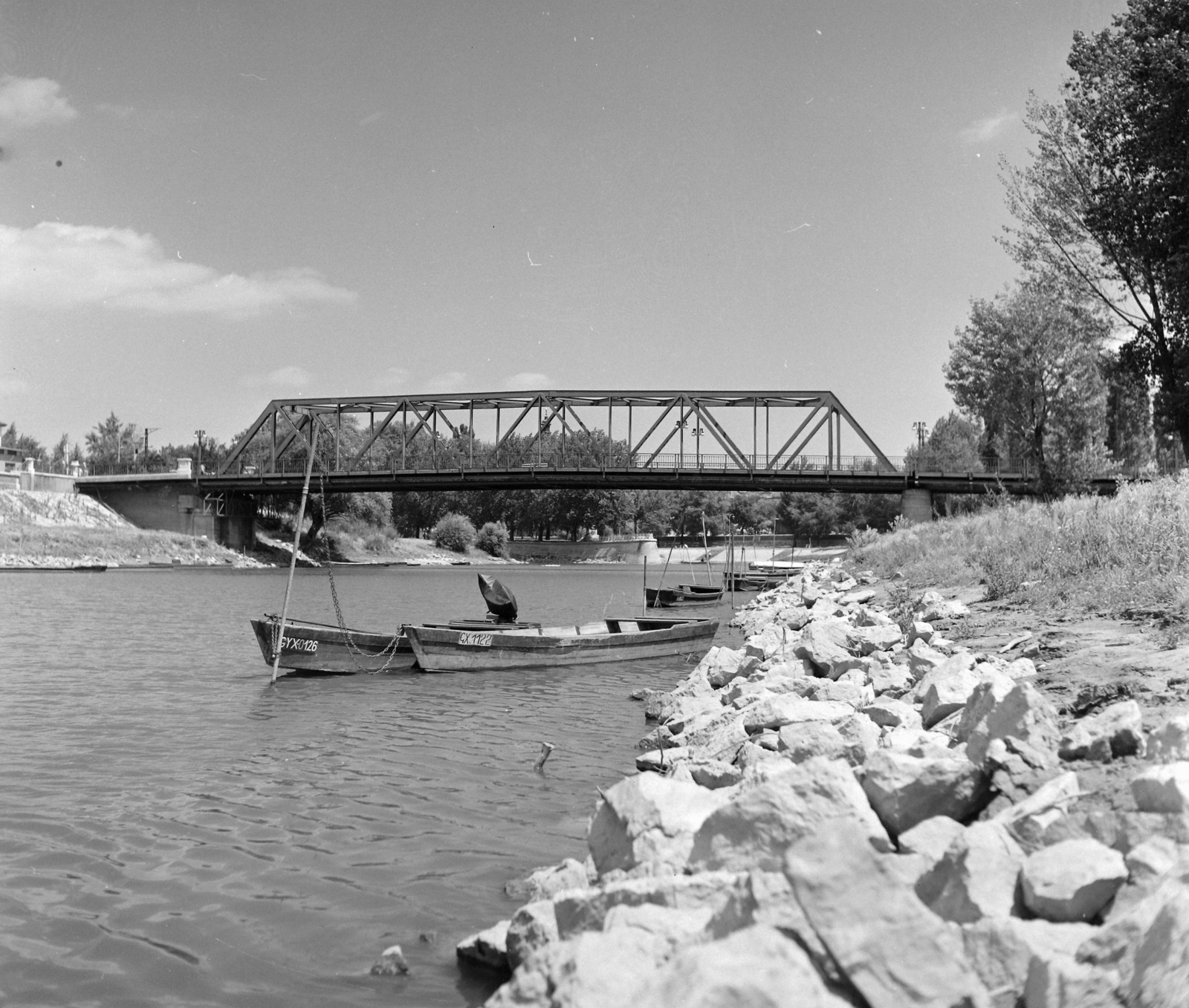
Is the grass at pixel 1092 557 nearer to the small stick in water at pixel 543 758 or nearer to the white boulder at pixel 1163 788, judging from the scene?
the white boulder at pixel 1163 788

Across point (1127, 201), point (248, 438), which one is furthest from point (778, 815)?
point (248, 438)

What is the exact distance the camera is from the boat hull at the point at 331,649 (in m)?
22.6

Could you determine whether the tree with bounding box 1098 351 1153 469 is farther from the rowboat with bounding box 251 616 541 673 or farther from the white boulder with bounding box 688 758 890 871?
the white boulder with bounding box 688 758 890 871

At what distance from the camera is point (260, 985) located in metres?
6.74

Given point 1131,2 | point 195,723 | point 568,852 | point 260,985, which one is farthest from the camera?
point 1131,2

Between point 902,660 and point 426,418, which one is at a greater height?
point 426,418

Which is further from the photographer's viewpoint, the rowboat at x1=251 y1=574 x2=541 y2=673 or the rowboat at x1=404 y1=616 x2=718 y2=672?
the rowboat at x1=404 y1=616 x2=718 y2=672

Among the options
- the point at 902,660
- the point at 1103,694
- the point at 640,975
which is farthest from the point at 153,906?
the point at 902,660

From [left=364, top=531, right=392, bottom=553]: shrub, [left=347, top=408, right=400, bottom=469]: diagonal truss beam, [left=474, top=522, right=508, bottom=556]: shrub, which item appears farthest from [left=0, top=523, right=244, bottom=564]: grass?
[left=474, top=522, right=508, bottom=556]: shrub

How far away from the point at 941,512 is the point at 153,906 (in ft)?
316

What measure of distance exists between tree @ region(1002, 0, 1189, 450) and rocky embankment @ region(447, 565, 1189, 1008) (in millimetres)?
25205

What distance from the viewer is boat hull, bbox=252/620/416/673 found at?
22.6 meters

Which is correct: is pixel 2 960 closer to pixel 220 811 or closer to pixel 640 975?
pixel 220 811

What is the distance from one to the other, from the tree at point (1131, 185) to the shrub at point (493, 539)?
360 ft
